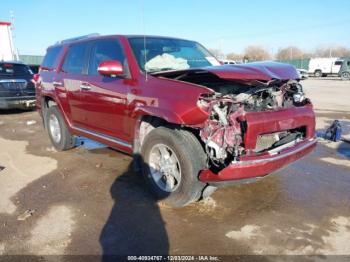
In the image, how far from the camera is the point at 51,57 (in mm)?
6492

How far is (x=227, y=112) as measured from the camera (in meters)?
3.60

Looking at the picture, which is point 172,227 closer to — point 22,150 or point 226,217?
point 226,217

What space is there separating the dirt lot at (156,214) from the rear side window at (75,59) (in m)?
1.55

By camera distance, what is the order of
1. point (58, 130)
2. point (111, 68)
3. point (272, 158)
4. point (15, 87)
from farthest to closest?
point (15, 87)
point (58, 130)
point (111, 68)
point (272, 158)

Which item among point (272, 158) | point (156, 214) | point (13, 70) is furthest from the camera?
point (13, 70)

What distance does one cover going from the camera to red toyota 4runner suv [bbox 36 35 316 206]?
347cm

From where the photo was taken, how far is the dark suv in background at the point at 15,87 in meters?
10.6

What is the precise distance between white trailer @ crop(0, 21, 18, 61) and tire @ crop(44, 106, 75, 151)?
1536 centimetres

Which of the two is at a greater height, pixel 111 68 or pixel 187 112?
pixel 111 68

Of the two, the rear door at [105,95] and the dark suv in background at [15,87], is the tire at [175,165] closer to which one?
the rear door at [105,95]

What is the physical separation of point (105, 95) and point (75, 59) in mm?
1342

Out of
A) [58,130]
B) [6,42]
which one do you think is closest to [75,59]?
[58,130]

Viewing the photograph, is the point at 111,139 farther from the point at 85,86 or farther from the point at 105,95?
the point at 85,86

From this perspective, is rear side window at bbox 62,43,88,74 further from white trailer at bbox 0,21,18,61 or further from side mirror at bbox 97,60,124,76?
white trailer at bbox 0,21,18,61
